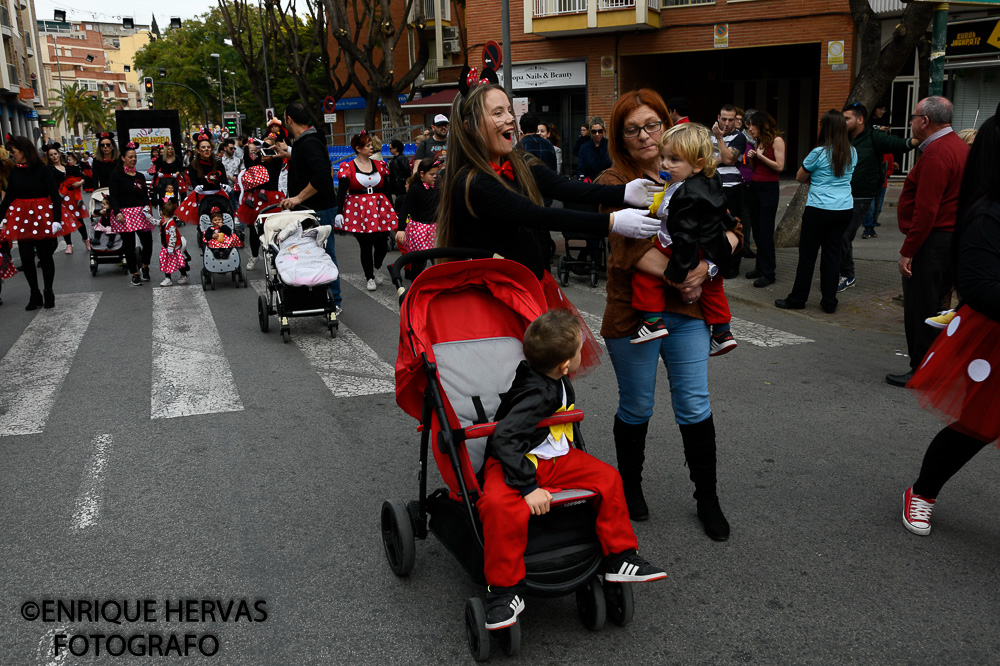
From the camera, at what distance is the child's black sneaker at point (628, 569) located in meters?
3.02

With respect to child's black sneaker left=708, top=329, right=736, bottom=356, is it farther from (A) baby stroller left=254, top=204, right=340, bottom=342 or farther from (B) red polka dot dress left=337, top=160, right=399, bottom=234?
(B) red polka dot dress left=337, top=160, right=399, bottom=234

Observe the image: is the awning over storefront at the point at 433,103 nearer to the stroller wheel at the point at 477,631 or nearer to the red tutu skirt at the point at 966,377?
the red tutu skirt at the point at 966,377

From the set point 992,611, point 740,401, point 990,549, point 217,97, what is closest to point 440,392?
point 992,611

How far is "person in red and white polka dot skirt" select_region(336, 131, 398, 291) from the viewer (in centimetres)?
1083

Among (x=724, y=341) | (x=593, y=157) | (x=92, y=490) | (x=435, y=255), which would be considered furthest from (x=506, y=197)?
(x=593, y=157)

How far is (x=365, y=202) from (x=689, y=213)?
7923 mm

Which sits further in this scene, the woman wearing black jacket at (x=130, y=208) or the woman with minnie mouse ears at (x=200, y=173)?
the woman with minnie mouse ears at (x=200, y=173)

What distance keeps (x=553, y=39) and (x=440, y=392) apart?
26379 mm

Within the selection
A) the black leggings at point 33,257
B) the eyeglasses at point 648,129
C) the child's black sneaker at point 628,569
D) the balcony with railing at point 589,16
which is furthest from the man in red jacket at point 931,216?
the balcony with railing at point 589,16

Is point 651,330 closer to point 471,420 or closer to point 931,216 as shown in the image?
point 471,420

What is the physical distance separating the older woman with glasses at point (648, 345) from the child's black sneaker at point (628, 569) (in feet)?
3.08

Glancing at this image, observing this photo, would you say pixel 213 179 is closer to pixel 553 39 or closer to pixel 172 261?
pixel 172 261

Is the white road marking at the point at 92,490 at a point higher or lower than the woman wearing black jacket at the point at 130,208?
lower

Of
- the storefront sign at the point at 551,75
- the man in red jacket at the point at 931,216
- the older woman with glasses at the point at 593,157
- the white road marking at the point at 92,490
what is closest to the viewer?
the white road marking at the point at 92,490
